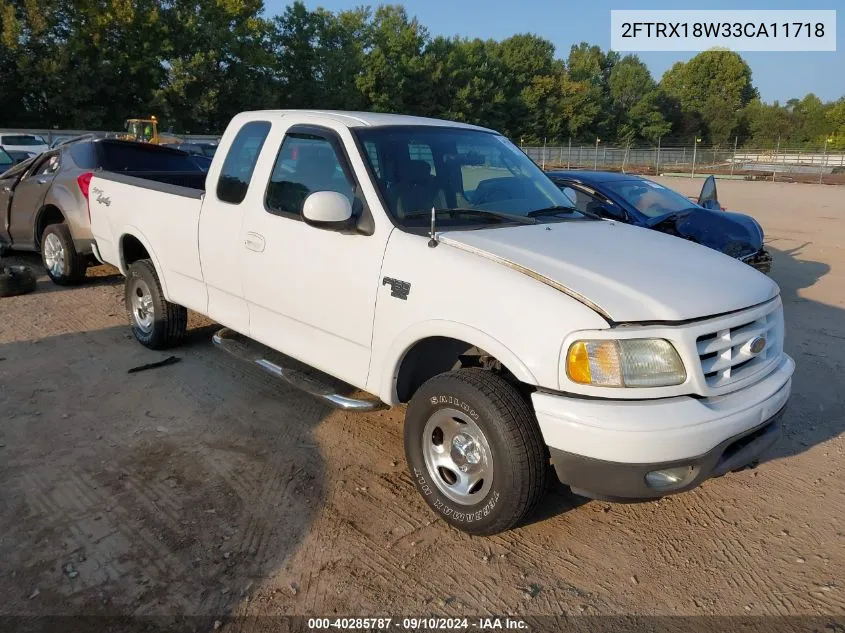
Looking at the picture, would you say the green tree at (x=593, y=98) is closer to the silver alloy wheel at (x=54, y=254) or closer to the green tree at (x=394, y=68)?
the green tree at (x=394, y=68)

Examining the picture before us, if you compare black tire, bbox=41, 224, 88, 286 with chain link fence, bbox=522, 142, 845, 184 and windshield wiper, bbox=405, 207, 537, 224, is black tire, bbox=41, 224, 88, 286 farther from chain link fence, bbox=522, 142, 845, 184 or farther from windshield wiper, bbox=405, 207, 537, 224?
chain link fence, bbox=522, 142, 845, 184

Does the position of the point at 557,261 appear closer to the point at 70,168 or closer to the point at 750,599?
the point at 750,599

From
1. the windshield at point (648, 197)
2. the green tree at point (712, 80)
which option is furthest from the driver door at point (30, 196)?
the green tree at point (712, 80)

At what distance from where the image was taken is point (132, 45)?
147 feet

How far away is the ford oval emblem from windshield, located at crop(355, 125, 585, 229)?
1.35m

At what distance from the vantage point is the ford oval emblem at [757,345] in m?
3.17

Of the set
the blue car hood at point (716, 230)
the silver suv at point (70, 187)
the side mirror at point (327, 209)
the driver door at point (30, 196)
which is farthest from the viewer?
the driver door at point (30, 196)

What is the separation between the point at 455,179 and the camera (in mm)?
4156

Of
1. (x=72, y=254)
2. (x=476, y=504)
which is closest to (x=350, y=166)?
(x=476, y=504)

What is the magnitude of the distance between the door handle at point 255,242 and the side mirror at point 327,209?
798 millimetres

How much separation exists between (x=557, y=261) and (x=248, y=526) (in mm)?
2019

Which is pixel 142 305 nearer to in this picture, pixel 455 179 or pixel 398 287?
pixel 455 179

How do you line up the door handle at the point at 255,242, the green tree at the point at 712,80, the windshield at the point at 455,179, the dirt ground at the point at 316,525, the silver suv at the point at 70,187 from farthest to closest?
1. the green tree at the point at 712,80
2. the silver suv at the point at 70,187
3. the door handle at the point at 255,242
4. the windshield at the point at 455,179
5. the dirt ground at the point at 316,525

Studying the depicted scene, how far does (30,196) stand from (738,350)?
27.8ft
